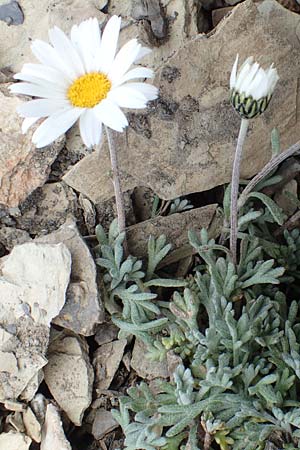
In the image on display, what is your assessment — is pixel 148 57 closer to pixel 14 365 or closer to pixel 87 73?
pixel 87 73

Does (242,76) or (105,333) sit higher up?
(242,76)

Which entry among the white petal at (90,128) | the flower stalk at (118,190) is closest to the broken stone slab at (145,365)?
the flower stalk at (118,190)

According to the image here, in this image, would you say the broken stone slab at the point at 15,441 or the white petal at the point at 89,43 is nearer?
the white petal at the point at 89,43

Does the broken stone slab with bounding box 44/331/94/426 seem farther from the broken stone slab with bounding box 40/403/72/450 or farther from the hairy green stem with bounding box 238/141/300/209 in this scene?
the hairy green stem with bounding box 238/141/300/209

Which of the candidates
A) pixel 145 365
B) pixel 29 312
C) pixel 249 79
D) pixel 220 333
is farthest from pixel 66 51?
pixel 145 365

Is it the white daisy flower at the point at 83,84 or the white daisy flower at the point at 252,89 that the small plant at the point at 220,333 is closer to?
the white daisy flower at the point at 252,89

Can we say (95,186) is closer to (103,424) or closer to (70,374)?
(70,374)
